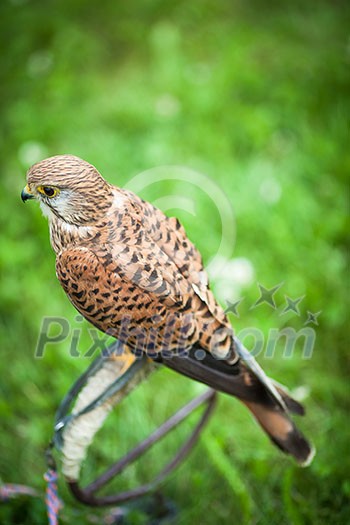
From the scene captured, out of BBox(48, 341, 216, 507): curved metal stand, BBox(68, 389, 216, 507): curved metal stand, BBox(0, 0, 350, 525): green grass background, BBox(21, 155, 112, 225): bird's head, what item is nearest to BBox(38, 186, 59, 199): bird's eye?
BBox(21, 155, 112, 225): bird's head

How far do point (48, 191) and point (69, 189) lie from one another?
70 millimetres

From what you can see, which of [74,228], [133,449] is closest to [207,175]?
[133,449]

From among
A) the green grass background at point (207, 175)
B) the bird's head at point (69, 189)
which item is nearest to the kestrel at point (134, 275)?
the bird's head at point (69, 189)

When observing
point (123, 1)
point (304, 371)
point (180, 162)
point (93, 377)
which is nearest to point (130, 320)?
point (93, 377)

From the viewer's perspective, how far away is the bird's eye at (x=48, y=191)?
5.68ft

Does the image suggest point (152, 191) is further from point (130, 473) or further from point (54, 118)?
point (130, 473)

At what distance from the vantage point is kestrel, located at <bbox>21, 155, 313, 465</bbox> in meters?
1.73

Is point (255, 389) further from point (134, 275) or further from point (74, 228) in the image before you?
point (74, 228)

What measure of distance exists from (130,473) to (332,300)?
1.54 m

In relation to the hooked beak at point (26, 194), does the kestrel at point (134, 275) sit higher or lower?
lower

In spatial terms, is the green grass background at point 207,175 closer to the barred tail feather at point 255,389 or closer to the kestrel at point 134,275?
the barred tail feather at point 255,389

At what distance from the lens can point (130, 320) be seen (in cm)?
180

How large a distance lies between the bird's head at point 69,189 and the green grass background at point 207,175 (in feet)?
4.90

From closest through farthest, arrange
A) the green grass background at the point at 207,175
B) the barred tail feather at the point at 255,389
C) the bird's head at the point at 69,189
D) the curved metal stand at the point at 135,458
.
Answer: the bird's head at the point at 69,189
the barred tail feather at the point at 255,389
the curved metal stand at the point at 135,458
the green grass background at the point at 207,175
